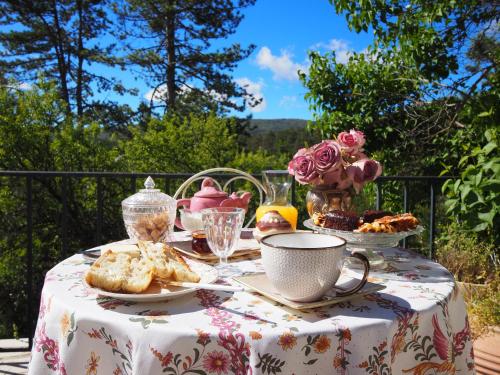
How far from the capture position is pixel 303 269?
79 cm

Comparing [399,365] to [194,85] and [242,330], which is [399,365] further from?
[194,85]

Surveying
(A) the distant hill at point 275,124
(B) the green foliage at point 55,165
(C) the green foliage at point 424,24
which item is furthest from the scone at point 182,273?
(A) the distant hill at point 275,124

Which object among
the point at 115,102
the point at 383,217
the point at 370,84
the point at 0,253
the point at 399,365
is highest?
the point at 115,102

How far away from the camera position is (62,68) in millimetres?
12875

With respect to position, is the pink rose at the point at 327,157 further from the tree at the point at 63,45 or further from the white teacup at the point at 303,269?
the tree at the point at 63,45

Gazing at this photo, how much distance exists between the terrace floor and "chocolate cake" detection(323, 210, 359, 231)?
1.73m

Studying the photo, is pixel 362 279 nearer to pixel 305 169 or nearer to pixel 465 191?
pixel 305 169

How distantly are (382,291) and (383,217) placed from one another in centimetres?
33

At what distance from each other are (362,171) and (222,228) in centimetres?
51

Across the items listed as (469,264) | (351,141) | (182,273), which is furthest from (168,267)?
(469,264)

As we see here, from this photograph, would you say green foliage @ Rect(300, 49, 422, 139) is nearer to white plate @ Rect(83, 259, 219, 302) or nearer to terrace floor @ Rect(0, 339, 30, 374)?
terrace floor @ Rect(0, 339, 30, 374)

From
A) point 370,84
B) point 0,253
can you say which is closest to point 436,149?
point 370,84

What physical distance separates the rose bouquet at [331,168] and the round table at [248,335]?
0.45m

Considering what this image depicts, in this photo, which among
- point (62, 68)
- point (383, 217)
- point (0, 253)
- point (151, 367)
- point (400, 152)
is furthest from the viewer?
point (62, 68)
